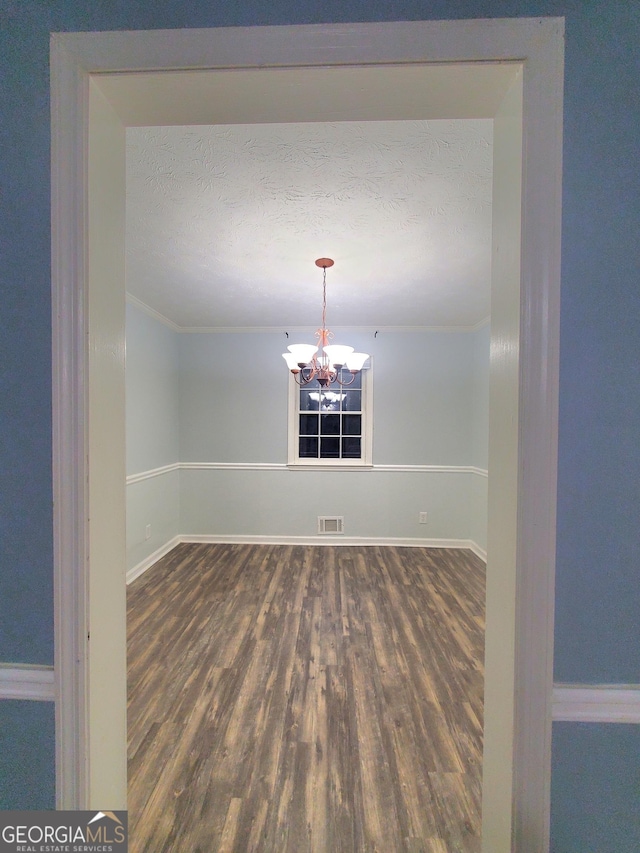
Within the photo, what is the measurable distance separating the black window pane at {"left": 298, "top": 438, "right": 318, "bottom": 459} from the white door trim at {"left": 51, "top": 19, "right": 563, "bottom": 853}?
11.3ft

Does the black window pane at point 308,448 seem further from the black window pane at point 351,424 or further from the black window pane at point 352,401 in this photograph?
the black window pane at point 352,401

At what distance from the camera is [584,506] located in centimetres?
60

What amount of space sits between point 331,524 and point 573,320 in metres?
3.64

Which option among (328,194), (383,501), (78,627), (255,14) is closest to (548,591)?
(78,627)

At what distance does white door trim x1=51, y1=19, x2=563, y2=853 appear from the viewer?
584 millimetres

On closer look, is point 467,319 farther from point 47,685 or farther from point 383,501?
point 47,685

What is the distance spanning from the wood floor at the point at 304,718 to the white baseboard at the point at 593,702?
37.5 inches

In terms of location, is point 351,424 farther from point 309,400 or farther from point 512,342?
point 512,342

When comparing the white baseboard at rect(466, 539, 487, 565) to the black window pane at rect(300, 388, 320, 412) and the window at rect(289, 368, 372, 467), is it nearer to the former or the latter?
the window at rect(289, 368, 372, 467)

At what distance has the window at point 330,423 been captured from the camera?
159 inches

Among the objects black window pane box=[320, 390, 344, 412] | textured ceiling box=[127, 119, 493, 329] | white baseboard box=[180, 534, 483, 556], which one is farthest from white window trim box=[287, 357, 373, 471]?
textured ceiling box=[127, 119, 493, 329]

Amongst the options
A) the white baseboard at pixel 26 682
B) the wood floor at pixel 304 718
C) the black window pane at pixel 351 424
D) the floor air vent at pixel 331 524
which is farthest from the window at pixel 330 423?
the white baseboard at pixel 26 682

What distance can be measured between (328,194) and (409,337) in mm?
2583

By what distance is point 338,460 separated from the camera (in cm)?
403
